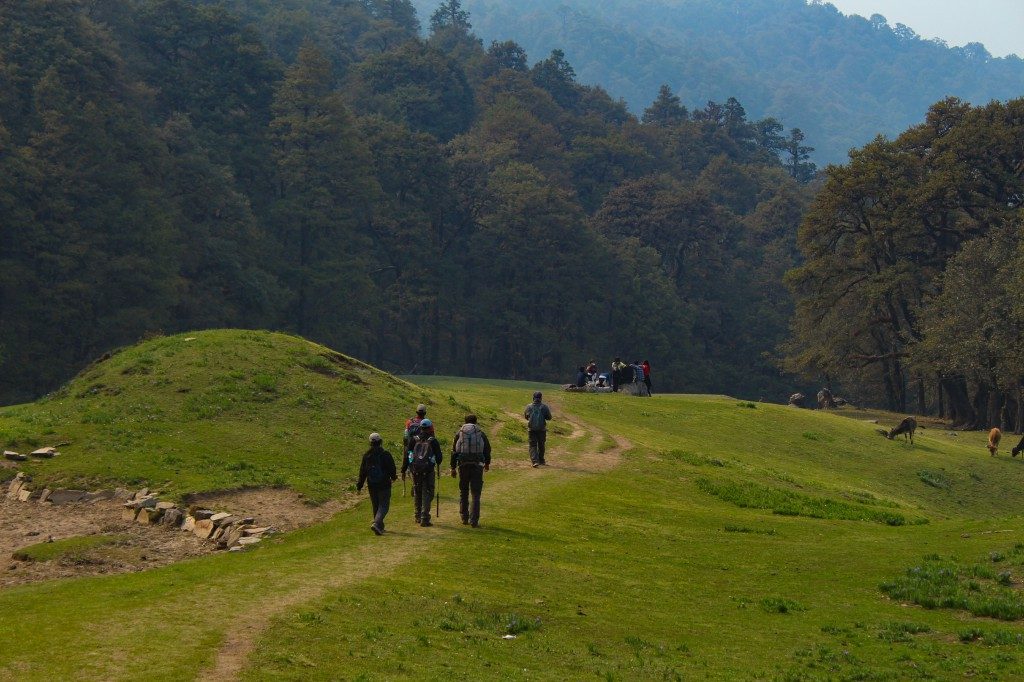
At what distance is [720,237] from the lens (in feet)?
436

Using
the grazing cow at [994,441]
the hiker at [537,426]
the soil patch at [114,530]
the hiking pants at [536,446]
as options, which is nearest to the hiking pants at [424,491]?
the soil patch at [114,530]

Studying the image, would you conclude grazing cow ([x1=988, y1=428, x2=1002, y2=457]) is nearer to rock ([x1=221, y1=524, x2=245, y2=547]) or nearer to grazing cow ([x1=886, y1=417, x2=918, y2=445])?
grazing cow ([x1=886, y1=417, x2=918, y2=445])

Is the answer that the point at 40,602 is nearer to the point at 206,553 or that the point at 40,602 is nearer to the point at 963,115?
the point at 206,553

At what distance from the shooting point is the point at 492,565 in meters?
20.6

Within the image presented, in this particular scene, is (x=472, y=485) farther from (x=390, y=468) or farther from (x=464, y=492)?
(x=390, y=468)

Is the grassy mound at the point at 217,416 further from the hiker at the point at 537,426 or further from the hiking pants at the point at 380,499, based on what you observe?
the hiking pants at the point at 380,499

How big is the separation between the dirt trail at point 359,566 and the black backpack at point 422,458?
1307mm

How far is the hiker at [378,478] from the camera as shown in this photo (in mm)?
23094

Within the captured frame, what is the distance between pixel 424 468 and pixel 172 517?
6.23m

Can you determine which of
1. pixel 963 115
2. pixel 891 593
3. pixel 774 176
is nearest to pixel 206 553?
pixel 891 593

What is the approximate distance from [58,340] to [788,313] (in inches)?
3359

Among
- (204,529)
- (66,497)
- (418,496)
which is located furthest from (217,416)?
(418,496)

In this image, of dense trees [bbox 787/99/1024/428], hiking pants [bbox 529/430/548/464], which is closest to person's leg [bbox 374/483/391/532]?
hiking pants [bbox 529/430/548/464]

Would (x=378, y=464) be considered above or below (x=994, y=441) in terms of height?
above
